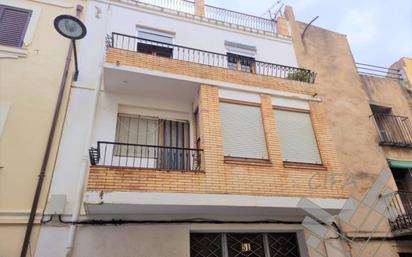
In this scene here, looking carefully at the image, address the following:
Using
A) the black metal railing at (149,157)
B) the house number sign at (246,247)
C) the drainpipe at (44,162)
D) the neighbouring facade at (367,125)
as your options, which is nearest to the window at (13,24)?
the drainpipe at (44,162)

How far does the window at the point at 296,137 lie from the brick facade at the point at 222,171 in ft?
0.66

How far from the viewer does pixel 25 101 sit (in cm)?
655

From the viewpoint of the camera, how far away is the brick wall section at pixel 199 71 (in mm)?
6891

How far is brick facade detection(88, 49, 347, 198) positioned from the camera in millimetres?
5562

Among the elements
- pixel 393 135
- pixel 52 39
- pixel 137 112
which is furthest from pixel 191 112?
pixel 393 135

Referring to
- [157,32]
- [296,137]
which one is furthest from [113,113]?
[296,137]

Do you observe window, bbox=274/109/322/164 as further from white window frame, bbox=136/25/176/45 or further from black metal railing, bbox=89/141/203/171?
white window frame, bbox=136/25/176/45

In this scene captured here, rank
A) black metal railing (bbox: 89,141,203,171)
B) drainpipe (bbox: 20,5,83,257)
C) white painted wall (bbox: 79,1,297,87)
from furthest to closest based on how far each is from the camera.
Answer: white painted wall (bbox: 79,1,297,87) → black metal railing (bbox: 89,141,203,171) → drainpipe (bbox: 20,5,83,257)

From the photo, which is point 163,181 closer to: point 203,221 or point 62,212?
point 203,221

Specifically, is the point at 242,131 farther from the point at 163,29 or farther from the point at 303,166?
the point at 163,29

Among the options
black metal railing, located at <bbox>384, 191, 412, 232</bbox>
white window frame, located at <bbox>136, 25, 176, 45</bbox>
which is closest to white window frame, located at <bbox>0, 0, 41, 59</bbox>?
white window frame, located at <bbox>136, 25, 176, 45</bbox>

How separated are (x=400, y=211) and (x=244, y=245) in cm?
524

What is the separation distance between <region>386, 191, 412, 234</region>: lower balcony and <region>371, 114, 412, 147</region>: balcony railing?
81.0 inches

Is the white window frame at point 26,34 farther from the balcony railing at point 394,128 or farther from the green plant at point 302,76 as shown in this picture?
the balcony railing at point 394,128
